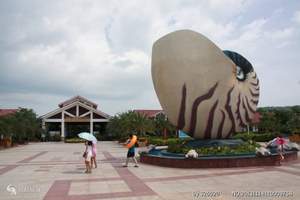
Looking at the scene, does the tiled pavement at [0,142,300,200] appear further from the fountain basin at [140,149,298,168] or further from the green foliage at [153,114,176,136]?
the green foliage at [153,114,176,136]

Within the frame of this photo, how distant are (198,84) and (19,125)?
35057 mm

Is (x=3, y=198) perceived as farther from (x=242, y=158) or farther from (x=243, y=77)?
(x=243, y=77)

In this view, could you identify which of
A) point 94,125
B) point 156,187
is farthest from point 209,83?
point 94,125

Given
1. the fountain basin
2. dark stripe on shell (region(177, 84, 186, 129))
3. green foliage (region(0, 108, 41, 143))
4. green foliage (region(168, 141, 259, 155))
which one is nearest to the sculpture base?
green foliage (region(168, 141, 259, 155))

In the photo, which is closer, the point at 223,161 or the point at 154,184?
the point at 154,184

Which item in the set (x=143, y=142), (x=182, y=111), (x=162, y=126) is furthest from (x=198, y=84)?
(x=162, y=126)

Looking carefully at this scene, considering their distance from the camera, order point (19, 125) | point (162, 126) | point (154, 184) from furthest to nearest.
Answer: point (162, 126) → point (19, 125) → point (154, 184)

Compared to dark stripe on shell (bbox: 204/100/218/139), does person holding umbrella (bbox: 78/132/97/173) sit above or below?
below

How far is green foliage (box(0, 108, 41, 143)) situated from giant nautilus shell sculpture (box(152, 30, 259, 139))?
25722 mm

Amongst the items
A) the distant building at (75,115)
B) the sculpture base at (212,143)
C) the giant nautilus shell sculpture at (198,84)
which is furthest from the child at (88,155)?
the distant building at (75,115)

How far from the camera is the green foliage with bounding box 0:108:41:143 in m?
40.3

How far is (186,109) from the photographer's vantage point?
17953 millimetres

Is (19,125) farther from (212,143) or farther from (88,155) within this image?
(88,155)

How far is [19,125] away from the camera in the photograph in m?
47.6
